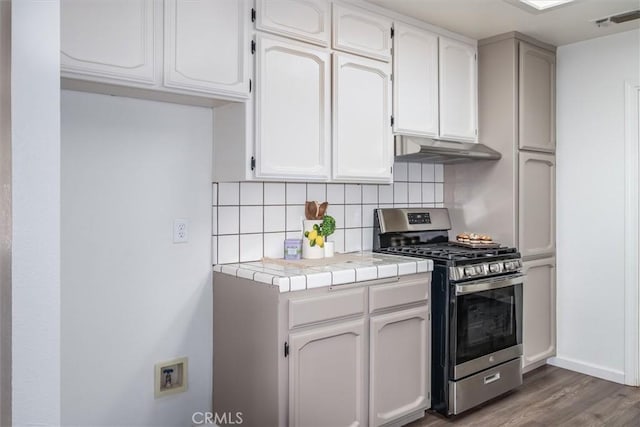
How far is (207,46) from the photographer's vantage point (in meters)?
2.10

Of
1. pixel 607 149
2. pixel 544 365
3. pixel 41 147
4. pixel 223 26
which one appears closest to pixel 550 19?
pixel 607 149

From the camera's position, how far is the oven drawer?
8.68 feet

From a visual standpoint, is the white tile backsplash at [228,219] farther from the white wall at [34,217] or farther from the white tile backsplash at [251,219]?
the white wall at [34,217]

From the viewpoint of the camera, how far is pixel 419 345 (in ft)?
8.58

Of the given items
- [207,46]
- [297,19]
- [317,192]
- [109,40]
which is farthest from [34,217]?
[317,192]

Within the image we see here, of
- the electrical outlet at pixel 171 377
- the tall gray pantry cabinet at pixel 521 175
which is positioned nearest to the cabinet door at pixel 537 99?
the tall gray pantry cabinet at pixel 521 175

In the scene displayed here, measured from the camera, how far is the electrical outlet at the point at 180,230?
7.67 ft

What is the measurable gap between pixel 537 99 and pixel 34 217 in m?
3.27

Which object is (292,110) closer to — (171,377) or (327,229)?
(327,229)

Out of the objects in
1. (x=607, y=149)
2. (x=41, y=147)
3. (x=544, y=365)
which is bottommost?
(x=544, y=365)

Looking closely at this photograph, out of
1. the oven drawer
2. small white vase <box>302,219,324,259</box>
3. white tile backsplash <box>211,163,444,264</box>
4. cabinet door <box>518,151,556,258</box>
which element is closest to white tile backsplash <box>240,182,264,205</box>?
white tile backsplash <box>211,163,444,264</box>

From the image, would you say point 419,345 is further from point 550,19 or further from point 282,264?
point 550,19

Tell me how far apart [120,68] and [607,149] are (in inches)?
117

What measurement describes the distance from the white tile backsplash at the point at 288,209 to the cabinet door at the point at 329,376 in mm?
301
